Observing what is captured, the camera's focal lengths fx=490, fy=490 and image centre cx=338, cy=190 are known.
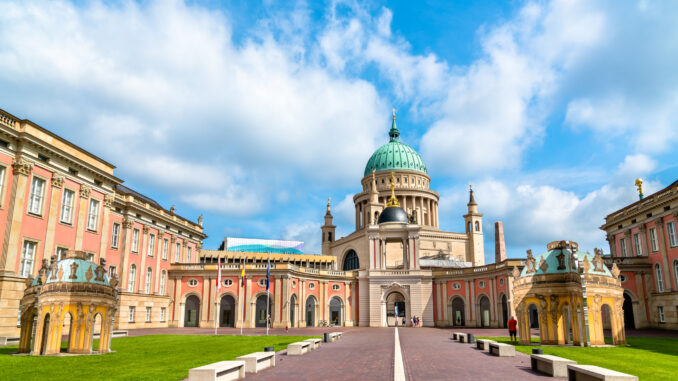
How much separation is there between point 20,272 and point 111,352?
46.6 feet

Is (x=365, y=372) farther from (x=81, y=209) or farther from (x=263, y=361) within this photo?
(x=81, y=209)

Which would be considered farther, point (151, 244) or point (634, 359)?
point (151, 244)

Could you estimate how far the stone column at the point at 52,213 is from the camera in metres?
35.2

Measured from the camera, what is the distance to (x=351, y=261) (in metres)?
94.4

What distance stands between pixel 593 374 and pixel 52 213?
36.2 m

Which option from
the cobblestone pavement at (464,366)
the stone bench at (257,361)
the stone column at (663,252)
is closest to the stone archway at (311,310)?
the stone column at (663,252)

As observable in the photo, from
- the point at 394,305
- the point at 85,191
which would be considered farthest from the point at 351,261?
the point at 85,191

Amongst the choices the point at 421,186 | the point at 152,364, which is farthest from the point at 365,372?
the point at 421,186

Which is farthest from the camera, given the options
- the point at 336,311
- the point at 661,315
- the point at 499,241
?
the point at 499,241

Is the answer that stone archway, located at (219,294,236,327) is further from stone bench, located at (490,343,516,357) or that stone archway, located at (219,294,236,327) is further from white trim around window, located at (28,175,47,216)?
stone bench, located at (490,343,516,357)

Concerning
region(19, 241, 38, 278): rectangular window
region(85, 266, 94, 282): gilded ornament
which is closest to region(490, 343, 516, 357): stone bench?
region(85, 266, 94, 282): gilded ornament

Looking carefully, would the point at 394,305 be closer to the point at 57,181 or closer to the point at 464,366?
the point at 57,181

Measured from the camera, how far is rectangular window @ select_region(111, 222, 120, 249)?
4756cm

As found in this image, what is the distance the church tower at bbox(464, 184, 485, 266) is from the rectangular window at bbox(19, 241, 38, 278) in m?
75.3
